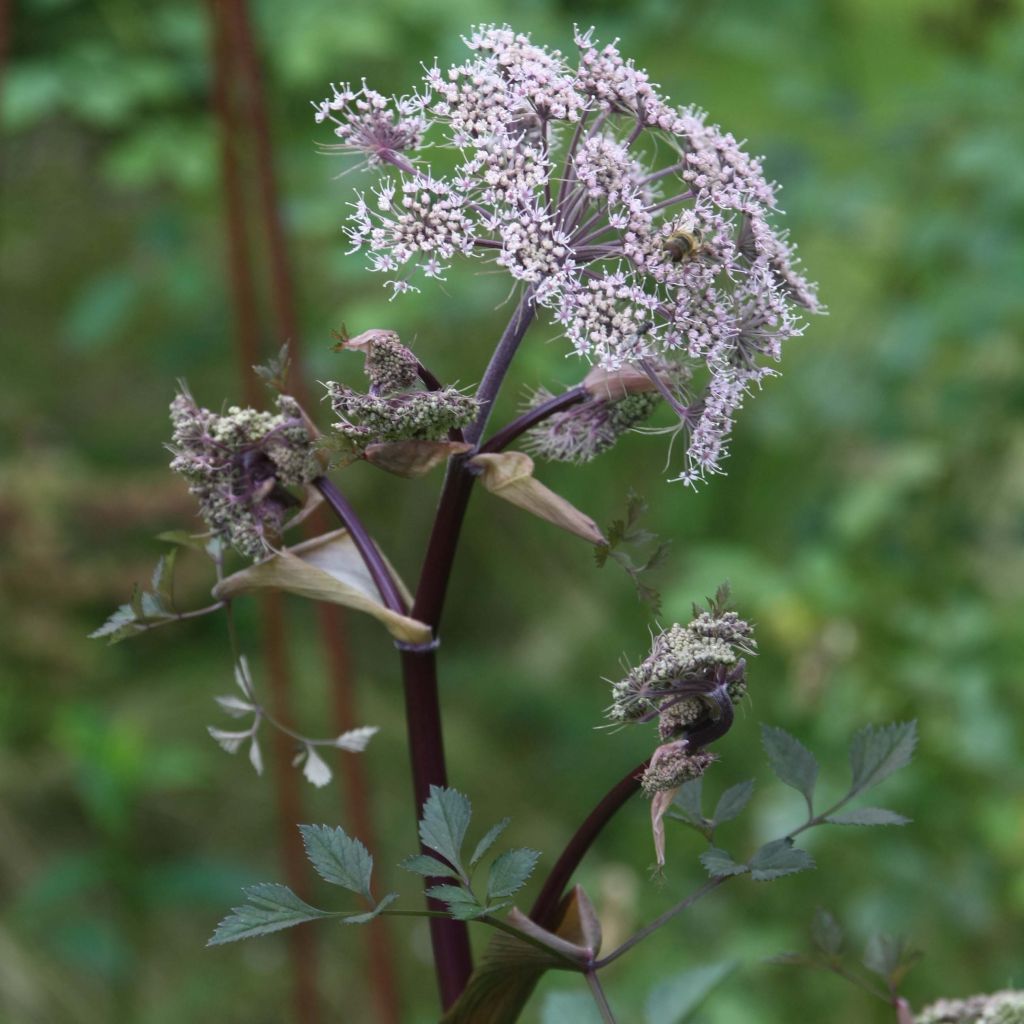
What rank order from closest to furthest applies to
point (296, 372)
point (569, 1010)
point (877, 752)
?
point (877, 752)
point (569, 1010)
point (296, 372)

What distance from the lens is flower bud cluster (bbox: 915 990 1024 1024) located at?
543 mm

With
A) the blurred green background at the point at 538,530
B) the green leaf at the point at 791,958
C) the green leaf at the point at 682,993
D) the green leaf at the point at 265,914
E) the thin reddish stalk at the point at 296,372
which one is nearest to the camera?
the green leaf at the point at 265,914

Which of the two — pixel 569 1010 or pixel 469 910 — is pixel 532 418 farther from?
pixel 569 1010

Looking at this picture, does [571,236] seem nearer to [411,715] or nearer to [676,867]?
[411,715]

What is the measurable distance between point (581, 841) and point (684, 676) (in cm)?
9

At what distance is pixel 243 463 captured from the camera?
1.68 feet

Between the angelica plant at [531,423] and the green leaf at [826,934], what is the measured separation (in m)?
0.07

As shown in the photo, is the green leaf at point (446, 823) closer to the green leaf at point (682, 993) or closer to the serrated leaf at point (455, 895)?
the serrated leaf at point (455, 895)

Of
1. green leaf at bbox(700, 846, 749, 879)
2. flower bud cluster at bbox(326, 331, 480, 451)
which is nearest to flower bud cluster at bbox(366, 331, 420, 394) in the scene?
flower bud cluster at bbox(326, 331, 480, 451)

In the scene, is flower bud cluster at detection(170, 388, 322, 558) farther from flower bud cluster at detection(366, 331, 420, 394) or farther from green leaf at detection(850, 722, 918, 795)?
green leaf at detection(850, 722, 918, 795)

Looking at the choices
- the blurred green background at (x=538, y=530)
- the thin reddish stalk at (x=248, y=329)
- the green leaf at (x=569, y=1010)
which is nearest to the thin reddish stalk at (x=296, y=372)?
the thin reddish stalk at (x=248, y=329)

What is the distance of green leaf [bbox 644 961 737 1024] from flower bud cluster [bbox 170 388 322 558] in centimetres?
32

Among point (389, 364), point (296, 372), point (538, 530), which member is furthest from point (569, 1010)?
point (538, 530)

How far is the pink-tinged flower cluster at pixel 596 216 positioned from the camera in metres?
0.46
